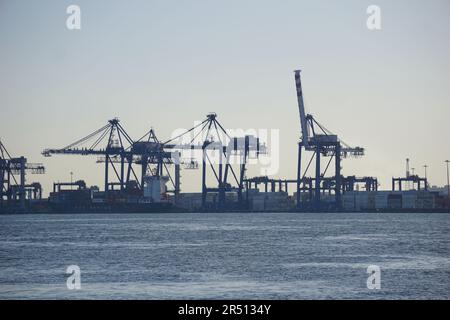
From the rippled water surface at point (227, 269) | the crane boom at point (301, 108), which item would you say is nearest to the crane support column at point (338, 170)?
the crane boom at point (301, 108)

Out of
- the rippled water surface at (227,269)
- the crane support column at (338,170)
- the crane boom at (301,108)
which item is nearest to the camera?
the rippled water surface at (227,269)

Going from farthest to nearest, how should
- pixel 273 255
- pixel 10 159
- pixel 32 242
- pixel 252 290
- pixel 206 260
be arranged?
1. pixel 10 159
2. pixel 32 242
3. pixel 273 255
4. pixel 206 260
5. pixel 252 290

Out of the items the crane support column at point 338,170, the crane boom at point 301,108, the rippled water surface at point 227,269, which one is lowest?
the rippled water surface at point 227,269

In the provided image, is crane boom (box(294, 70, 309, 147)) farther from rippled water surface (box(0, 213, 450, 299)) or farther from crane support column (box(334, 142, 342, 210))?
rippled water surface (box(0, 213, 450, 299))

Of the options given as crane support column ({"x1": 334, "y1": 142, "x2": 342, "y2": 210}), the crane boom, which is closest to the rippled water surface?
Answer: crane support column ({"x1": 334, "y1": 142, "x2": 342, "y2": 210})

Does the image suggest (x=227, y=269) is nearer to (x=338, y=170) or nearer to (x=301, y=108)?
(x=338, y=170)

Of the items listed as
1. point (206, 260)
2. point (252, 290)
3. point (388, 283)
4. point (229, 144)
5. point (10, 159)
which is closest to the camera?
point (252, 290)

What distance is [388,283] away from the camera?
37375 mm

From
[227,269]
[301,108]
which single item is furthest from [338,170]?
[227,269]

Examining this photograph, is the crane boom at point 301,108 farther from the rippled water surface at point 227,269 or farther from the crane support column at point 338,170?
the rippled water surface at point 227,269
